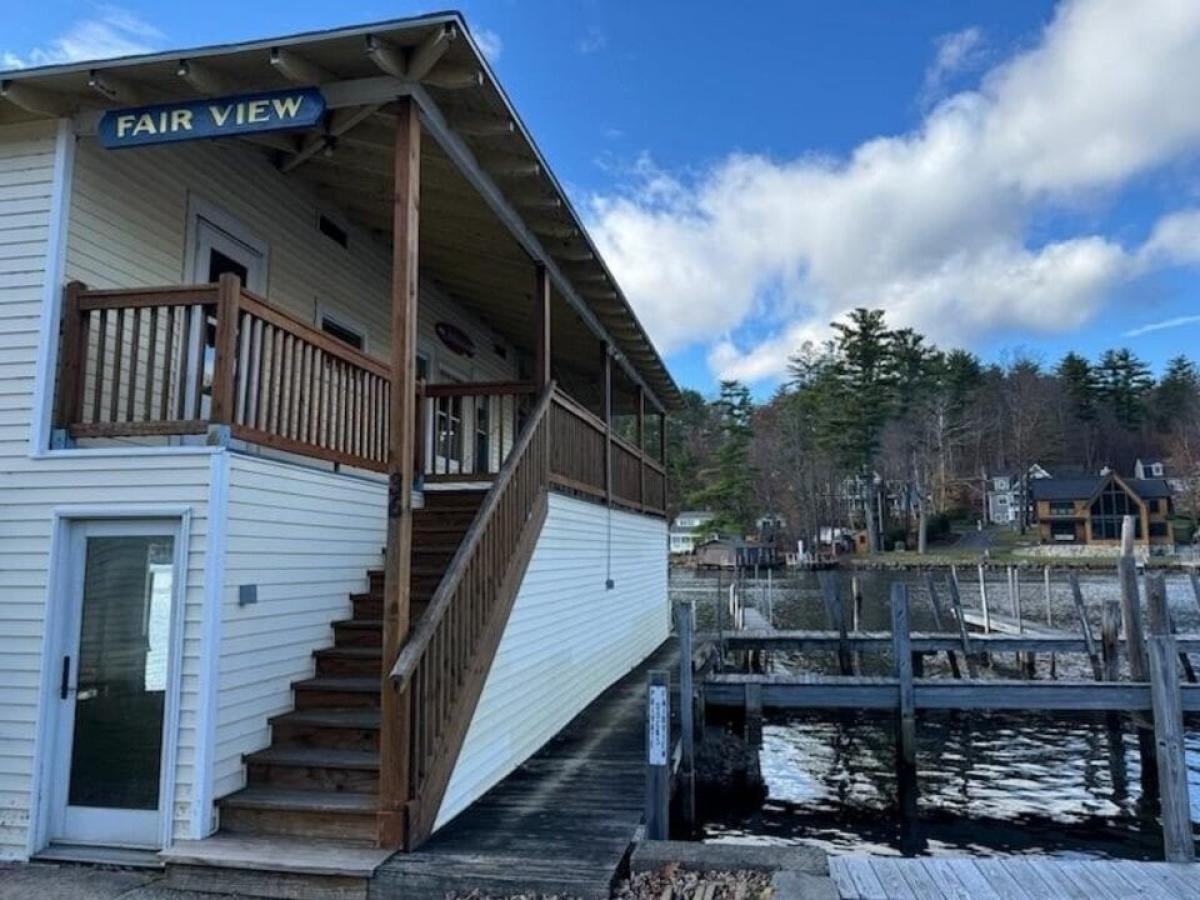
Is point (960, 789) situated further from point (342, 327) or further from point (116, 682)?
point (116, 682)

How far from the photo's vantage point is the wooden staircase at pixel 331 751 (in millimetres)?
4715

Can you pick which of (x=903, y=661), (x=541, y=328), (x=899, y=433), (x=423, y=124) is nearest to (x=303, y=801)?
(x=423, y=124)

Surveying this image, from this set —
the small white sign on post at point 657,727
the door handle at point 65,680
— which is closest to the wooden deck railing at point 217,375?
the door handle at point 65,680

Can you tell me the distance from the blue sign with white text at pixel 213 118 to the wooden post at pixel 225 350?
39.8 inches

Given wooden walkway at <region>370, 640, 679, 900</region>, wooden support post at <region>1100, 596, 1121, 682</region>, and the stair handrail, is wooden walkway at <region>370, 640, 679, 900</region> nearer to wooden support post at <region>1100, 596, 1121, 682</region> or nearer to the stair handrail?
the stair handrail

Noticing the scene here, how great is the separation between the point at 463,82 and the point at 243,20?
697 centimetres

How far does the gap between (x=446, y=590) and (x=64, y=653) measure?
248 cm

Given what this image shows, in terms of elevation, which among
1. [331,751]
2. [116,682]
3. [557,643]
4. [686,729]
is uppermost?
[116,682]

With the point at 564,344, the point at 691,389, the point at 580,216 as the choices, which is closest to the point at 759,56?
the point at 564,344

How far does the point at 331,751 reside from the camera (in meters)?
5.30

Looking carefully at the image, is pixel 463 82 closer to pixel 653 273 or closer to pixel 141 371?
pixel 141 371

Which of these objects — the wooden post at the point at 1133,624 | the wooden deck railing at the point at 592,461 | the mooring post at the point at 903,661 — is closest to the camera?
the wooden deck railing at the point at 592,461

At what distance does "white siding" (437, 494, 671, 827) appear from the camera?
20.0 feet

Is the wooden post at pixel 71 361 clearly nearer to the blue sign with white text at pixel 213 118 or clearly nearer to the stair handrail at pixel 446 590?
the blue sign with white text at pixel 213 118
